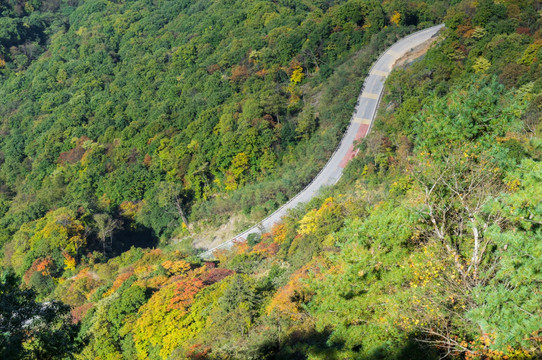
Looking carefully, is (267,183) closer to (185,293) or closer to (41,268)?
(185,293)

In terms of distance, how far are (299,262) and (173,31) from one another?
68965mm

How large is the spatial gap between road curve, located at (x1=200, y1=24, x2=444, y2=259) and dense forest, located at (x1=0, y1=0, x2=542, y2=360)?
1.23 m

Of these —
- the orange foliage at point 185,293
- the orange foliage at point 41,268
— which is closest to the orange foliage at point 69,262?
the orange foliage at point 41,268

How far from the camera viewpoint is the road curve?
137 ft

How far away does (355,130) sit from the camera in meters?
44.6

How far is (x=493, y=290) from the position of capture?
8312 millimetres

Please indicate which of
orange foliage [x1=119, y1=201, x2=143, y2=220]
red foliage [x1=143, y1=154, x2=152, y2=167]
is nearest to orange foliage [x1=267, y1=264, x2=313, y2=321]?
orange foliage [x1=119, y1=201, x2=143, y2=220]

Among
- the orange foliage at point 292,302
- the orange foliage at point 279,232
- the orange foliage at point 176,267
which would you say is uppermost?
the orange foliage at point 292,302

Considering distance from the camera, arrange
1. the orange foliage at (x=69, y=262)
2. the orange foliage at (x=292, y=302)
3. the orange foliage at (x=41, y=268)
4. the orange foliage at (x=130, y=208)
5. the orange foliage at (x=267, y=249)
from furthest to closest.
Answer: the orange foliage at (x=130, y=208) → the orange foliage at (x=69, y=262) → the orange foliage at (x=41, y=268) → the orange foliage at (x=267, y=249) → the orange foliage at (x=292, y=302)

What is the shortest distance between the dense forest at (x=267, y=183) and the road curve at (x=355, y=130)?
123cm

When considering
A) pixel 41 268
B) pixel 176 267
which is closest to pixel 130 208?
pixel 41 268

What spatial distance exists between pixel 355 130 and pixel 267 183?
37.9ft

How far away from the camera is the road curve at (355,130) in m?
41.6

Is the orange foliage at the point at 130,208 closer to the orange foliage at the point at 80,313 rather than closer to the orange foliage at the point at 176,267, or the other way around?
the orange foliage at the point at 176,267
